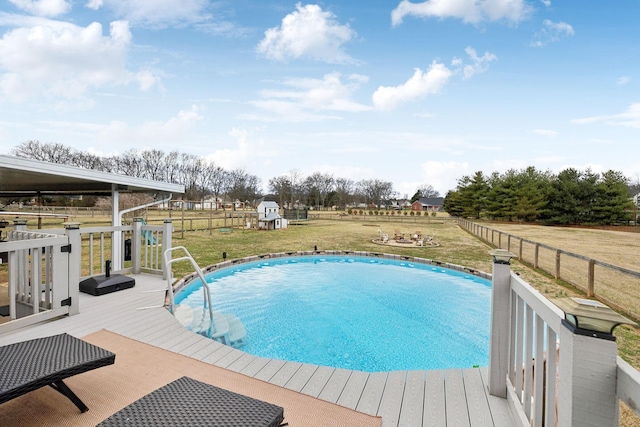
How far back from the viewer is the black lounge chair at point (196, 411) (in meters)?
1.55

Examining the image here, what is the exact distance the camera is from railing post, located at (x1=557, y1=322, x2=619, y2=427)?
114 centimetres

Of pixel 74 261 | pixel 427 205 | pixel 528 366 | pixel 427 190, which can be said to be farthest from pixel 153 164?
pixel 427 190

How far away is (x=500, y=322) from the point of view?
237 centimetres

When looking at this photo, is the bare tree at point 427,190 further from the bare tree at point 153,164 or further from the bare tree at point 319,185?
the bare tree at point 153,164

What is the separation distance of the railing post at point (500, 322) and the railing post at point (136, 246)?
553 cm

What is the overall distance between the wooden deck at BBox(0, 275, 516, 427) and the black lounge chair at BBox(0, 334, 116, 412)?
101cm

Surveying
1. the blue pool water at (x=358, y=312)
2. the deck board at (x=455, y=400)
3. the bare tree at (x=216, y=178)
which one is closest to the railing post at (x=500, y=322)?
the deck board at (x=455, y=400)

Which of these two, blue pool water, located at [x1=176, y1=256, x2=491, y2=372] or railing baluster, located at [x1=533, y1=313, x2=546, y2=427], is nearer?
railing baluster, located at [x1=533, y1=313, x2=546, y2=427]

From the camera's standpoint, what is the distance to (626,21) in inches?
442

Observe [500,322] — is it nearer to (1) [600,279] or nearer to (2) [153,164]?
Result: (1) [600,279]

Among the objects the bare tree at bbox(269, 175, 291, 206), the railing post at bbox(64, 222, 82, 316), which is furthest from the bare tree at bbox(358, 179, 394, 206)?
the railing post at bbox(64, 222, 82, 316)

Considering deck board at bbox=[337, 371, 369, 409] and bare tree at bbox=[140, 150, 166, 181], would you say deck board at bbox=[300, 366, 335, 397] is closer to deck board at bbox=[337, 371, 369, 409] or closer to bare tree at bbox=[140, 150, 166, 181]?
deck board at bbox=[337, 371, 369, 409]

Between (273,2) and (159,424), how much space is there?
14.7m

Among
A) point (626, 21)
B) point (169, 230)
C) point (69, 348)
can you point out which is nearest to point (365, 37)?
point (626, 21)
